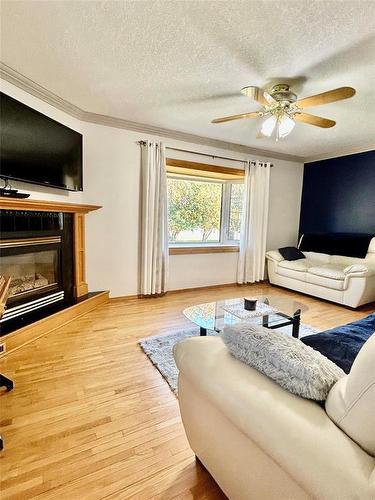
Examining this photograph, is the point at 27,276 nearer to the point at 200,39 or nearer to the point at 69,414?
the point at 69,414

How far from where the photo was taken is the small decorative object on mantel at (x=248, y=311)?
2273mm

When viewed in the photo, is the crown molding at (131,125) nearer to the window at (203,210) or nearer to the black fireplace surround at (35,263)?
the window at (203,210)

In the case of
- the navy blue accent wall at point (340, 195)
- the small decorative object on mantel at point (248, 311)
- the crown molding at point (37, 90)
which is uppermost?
the crown molding at point (37, 90)

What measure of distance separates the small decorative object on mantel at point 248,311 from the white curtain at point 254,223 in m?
2.08

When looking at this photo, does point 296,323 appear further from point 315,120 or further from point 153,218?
point 153,218

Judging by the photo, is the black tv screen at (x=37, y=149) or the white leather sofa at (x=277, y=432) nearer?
the white leather sofa at (x=277, y=432)

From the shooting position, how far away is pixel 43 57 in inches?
78.8

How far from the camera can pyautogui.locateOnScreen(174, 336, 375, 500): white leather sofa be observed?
0.62m

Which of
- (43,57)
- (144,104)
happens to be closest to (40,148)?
(43,57)

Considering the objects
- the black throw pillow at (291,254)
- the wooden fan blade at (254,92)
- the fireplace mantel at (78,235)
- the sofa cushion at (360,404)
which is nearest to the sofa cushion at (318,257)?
the black throw pillow at (291,254)

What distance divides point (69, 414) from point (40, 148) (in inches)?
89.8

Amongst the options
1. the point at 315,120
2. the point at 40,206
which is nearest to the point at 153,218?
the point at 40,206

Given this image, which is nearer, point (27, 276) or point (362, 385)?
point (362, 385)

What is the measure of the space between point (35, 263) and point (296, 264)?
3.66m
